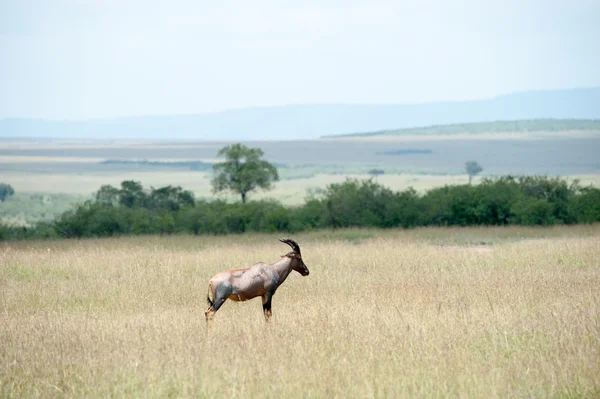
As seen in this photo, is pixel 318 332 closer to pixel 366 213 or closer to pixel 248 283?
pixel 248 283

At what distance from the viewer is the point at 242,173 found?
2625 inches

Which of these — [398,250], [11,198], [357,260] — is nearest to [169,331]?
[357,260]

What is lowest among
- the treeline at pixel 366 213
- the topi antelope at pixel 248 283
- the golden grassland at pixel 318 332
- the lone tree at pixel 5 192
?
the lone tree at pixel 5 192

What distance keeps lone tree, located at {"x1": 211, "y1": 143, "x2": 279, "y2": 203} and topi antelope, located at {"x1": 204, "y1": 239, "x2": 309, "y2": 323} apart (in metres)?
53.9

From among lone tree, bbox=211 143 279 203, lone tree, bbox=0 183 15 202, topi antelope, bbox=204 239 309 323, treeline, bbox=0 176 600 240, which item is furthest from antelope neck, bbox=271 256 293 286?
lone tree, bbox=0 183 15 202

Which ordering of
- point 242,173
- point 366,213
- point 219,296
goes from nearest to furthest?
1. point 219,296
2. point 366,213
3. point 242,173

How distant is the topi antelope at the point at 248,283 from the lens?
11.8 meters

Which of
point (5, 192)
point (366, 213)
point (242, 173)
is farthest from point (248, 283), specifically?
point (5, 192)

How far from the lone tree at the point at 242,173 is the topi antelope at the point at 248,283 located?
2122 inches

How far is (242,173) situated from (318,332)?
5575cm

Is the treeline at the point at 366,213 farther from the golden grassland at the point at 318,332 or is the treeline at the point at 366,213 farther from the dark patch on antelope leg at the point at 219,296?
the dark patch on antelope leg at the point at 219,296

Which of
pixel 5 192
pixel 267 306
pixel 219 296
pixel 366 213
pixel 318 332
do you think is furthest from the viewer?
pixel 5 192

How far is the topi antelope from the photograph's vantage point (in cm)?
1176

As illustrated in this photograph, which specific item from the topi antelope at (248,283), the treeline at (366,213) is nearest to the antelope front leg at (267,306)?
the topi antelope at (248,283)
